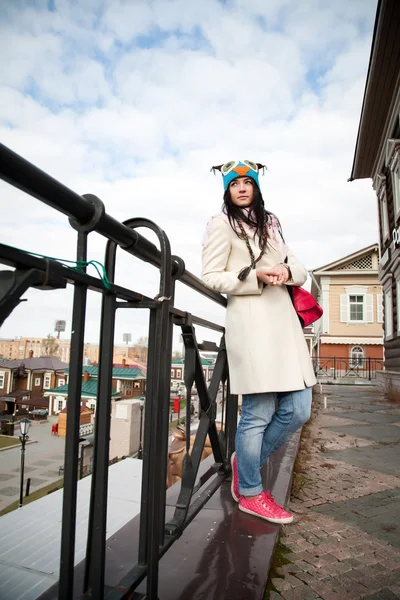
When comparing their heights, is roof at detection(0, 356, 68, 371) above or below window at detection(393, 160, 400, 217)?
below

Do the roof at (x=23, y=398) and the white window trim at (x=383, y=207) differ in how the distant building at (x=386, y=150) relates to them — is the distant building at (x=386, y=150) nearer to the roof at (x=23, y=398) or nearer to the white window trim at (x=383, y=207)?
the white window trim at (x=383, y=207)

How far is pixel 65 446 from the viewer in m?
0.78

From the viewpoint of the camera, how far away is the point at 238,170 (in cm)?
191

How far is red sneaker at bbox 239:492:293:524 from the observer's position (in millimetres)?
1625

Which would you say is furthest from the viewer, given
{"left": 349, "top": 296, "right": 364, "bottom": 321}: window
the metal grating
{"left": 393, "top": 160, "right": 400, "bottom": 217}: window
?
the metal grating

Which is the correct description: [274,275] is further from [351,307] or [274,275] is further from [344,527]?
[351,307]

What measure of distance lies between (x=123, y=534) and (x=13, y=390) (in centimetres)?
89

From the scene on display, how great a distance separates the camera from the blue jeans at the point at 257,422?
1.71m

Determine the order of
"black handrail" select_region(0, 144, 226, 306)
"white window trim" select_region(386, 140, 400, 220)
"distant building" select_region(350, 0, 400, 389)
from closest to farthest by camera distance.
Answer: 1. "black handrail" select_region(0, 144, 226, 306)
2. "distant building" select_region(350, 0, 400, 389)
3. "white window trim" select_region(386, 140, 400, 220)

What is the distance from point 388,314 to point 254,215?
11.3 m

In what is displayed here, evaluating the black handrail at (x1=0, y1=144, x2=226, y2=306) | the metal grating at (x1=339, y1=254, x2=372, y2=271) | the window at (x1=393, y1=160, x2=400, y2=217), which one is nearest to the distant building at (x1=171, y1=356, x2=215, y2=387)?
the black handrail at (x1=0, y1=144, x2=226, y2=306)

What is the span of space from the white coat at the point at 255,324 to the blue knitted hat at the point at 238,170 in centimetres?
26

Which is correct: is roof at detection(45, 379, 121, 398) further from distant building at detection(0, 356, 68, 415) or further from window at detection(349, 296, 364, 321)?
window at detection(349, 296, 364, 321)

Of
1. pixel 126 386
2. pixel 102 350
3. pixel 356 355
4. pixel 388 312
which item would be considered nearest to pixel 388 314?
pixel 388 312
